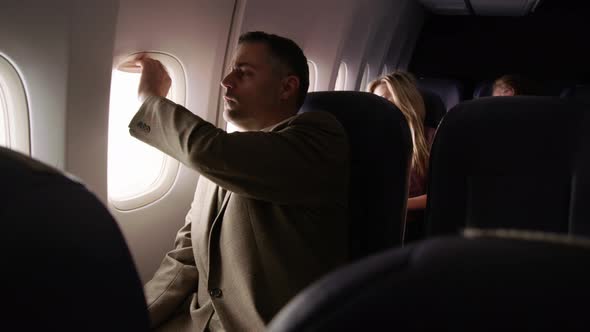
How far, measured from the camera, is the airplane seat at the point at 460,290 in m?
0.43

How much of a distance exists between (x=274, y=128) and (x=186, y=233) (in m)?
0.46

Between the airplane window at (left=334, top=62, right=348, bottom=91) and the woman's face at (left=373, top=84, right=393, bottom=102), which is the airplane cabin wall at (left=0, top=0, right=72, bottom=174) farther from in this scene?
the airplane window at (left=334, top=62, right=348, bottom=91)

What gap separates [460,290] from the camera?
1.48 feet

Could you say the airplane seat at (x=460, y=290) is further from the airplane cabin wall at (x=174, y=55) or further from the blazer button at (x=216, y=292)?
the airplane cabin wall at (x=174, y=55)

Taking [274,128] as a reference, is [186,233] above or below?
below

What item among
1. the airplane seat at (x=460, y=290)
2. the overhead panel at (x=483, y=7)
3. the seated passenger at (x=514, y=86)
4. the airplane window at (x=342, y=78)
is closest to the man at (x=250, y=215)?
the airplane seat at (x=460, y=290)

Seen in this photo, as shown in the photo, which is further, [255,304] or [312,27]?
[312,27]

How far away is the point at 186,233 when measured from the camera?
1.90 meters

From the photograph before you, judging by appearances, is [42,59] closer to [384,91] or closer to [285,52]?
[285,52]

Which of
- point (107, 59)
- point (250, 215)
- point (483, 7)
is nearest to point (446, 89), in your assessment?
point (483, 7)

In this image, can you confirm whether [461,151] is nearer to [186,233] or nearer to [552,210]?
[552,210]

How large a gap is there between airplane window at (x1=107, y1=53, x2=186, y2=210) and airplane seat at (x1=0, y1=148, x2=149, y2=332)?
156 cm

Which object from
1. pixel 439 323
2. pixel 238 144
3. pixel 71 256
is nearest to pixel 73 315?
pixel 71 256

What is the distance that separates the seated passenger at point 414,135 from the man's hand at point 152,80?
1132mm
